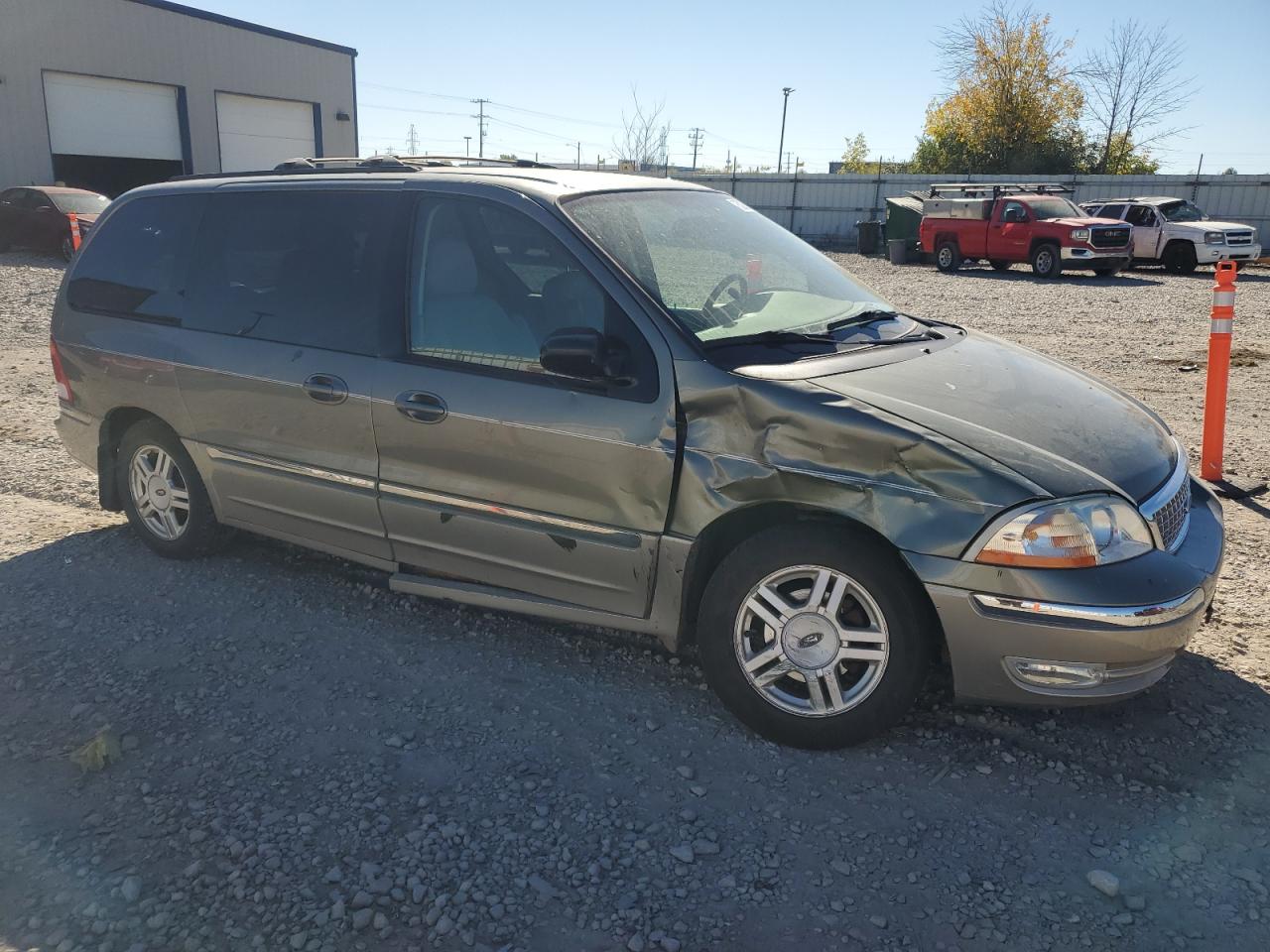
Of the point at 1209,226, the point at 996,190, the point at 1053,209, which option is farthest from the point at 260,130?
the point at 1209,226

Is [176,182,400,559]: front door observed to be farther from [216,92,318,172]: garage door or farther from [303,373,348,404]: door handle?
[216,92,318,172]: garage door

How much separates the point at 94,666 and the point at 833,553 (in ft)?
9.71

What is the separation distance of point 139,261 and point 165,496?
1182mm

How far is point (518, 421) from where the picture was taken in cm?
358

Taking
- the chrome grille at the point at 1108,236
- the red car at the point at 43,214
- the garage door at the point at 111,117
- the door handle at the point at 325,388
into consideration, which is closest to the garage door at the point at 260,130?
the garage door at the point at 111,117

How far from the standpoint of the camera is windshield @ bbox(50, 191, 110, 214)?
21.3 m

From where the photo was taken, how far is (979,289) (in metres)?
19.6

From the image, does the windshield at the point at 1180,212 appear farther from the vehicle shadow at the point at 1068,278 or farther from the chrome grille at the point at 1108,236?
the chrome grille at the point at 1108,236

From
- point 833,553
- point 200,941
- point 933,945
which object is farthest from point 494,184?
point 933,945

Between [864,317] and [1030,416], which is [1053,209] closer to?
[864,317]

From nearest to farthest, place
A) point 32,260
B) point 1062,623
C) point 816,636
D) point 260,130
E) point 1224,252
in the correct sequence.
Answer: point 1062,623, point 816,636, point 32,260, point 1224,252, point 260,130

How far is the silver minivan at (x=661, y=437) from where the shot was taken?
297cm

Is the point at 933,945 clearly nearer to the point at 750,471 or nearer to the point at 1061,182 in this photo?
the point at 750,471

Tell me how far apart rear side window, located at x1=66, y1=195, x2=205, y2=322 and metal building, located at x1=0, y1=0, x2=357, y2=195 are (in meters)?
24.7
